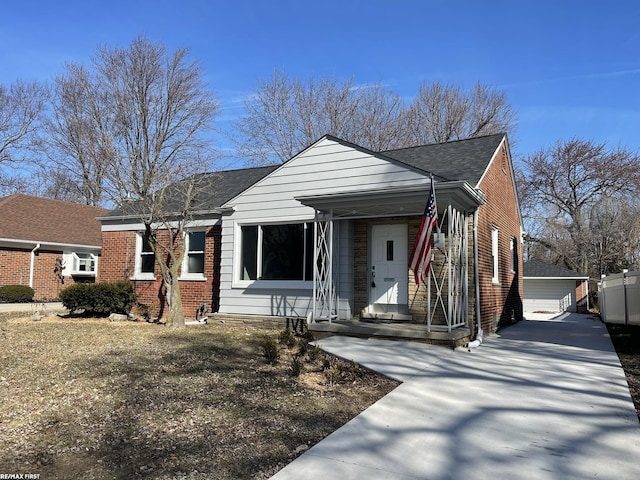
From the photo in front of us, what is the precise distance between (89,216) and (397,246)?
19.0m

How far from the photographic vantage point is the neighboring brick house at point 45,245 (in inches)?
732

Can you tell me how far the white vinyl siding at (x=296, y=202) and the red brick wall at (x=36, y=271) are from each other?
1141cm

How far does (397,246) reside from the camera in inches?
409

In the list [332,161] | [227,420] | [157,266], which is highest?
[332,161]

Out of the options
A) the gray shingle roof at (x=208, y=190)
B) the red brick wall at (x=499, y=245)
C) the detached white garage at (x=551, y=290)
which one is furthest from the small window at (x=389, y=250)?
the detached white garage at (x=551, y=290)

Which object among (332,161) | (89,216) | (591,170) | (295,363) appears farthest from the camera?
(591,170)

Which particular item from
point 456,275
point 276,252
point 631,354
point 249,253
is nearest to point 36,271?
point 249,253

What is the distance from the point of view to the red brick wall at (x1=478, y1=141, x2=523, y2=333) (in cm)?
1052

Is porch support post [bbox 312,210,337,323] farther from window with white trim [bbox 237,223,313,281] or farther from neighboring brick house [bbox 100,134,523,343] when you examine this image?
window with white trim [bbox 237,223,313,281]

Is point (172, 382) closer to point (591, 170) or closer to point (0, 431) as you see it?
point (0, 431)

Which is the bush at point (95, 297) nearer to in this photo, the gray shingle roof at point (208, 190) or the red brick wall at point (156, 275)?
the red brick wall at point (156, 275)

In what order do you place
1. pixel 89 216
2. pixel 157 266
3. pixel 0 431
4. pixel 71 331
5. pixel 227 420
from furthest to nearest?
pixel 89 216
pixel 157 266
pixel 71 331
pixel 227 420
pixel 0 431

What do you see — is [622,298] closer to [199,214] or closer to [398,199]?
[398,199]

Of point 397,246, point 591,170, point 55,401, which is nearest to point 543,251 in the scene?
point 591,170
